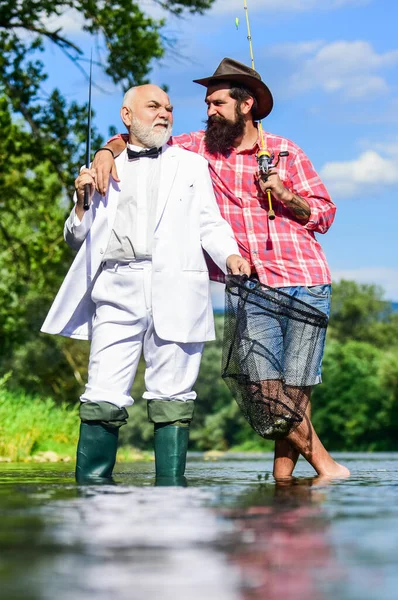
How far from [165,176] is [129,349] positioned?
0.93 meters

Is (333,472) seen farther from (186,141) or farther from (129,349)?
(186,141)

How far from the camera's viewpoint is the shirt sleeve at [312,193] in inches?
254

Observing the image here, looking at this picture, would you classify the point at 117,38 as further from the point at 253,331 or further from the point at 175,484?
the point at 175,484

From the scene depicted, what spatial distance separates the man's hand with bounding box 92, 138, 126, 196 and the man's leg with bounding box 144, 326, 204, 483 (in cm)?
79

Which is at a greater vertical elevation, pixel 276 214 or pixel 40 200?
pixel 40 200

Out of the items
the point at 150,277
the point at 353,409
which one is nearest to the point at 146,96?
the point at 150,277

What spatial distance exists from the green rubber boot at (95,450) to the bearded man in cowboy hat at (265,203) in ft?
3.47

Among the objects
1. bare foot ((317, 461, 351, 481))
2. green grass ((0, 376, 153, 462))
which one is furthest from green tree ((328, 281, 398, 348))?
bare foot ((317, 461, 351, 481))

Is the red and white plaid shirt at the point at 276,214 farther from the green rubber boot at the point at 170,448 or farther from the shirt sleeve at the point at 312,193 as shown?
the green rubber boot at the point at 170,448

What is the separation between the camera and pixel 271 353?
20.9 feet

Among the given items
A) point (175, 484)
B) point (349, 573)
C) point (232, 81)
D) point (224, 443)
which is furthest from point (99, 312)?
point (224, 443)

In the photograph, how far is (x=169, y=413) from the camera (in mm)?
5891

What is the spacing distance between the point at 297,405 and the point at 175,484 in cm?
126

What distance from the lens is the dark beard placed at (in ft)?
21.1
